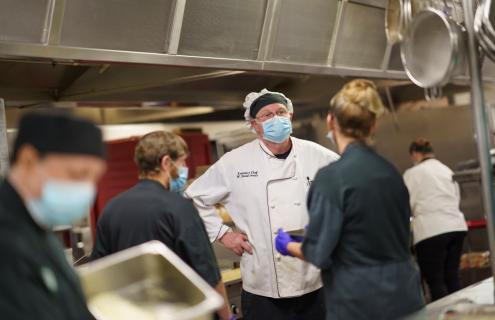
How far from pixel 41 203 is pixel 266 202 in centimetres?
151

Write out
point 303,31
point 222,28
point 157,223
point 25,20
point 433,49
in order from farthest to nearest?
point 303,31 < point 222,28 < point 25,20 < point 157,223 < point 433,49

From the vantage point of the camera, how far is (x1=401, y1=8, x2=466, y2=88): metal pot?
1.95m

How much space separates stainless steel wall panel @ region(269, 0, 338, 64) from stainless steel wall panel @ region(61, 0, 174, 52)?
2.67 feet

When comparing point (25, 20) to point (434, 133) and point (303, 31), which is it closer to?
point (303, 31)

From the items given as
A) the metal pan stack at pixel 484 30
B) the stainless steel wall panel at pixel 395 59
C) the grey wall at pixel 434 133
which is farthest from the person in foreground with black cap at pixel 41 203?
the grey wall at pixel 434 133

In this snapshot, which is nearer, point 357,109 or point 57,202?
point 57,202

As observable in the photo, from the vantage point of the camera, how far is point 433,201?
488 cm

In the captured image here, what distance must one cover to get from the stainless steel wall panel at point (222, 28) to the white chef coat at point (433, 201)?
2137 millimetres

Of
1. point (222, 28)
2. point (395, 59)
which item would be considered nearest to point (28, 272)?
point (222, 28)

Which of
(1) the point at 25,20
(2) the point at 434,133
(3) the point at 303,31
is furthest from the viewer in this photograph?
(2) the point at 434,133

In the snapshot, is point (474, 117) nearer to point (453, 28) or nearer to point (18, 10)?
point (453, 28)

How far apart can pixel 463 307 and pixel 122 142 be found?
293 centimetres

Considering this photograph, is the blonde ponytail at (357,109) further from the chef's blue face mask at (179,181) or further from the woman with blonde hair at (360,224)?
the chef's blue face mask at (179,181)

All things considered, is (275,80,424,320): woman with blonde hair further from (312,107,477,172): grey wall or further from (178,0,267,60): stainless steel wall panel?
(312,107,477,172): grey wall
